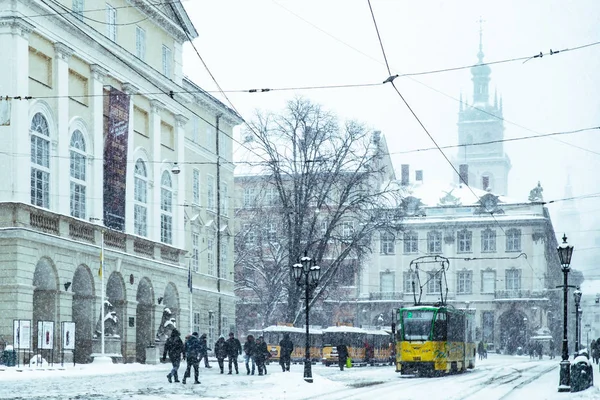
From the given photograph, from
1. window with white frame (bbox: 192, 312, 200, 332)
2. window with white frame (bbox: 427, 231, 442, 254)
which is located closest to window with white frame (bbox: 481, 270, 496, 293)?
window with white frame (bbox: 427, 231, 442, 254)

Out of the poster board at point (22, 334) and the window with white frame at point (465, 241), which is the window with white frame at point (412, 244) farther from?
the poster board at point (22, 334)

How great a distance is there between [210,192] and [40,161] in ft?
72.5

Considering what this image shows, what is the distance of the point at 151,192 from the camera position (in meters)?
48.3

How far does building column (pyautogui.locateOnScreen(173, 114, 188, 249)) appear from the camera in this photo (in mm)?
50844

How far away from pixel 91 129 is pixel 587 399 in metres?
24.5

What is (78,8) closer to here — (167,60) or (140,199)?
(140,199)

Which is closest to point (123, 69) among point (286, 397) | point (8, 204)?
point (8, 204)

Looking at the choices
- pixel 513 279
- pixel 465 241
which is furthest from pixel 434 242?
pixel 513 279

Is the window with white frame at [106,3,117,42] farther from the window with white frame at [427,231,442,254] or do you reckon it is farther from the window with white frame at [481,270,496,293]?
the window with white frame at [427,231,442,254]

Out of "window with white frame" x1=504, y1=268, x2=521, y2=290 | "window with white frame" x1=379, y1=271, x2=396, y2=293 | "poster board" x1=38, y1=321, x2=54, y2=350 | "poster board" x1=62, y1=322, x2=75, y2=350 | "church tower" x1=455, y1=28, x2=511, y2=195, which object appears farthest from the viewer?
"church tower" x1=455, y1=28, x2=511, y2=195

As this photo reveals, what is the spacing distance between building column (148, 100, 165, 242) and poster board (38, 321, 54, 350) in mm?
12908

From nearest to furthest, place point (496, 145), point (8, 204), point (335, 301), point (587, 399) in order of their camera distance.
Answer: point (587, 399) → point (8, 204) → point (335, 301) → point (496, 145)

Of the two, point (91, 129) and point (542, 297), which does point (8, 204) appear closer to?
point (91, 129)

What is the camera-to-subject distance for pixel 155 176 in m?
48.8
